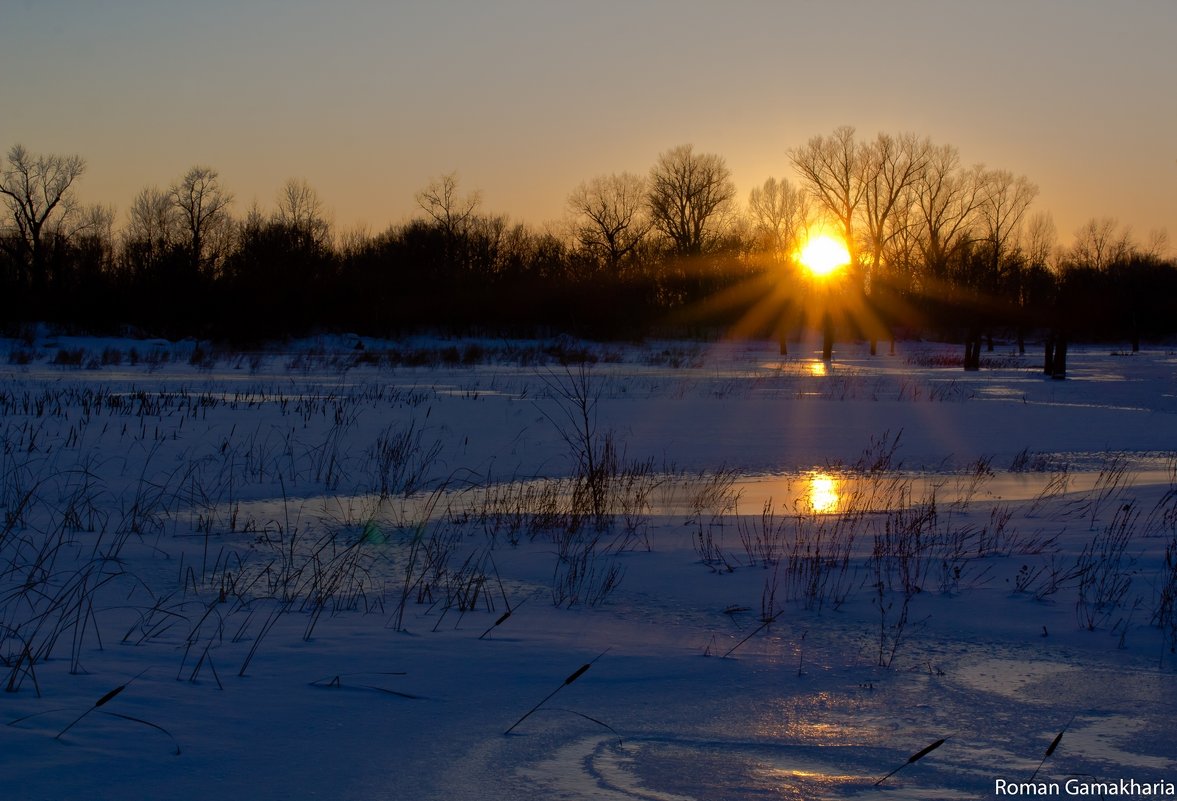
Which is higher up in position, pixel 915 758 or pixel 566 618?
pixel 915 758

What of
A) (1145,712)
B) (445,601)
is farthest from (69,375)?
(1145,712)

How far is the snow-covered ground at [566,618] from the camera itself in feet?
10.3

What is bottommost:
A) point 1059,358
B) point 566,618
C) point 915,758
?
point 566,618

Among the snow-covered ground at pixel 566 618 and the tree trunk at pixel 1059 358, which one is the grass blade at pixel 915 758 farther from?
the tree trunk at pixel 1059 358

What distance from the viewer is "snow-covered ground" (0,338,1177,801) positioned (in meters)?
3.14

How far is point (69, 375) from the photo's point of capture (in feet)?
77.7

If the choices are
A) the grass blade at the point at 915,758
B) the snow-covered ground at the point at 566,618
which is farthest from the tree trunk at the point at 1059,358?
the grass blade at the point at 915,758

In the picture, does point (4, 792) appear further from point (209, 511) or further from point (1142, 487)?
point (1142, 487)

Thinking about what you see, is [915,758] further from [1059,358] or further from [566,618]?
[1059,358]

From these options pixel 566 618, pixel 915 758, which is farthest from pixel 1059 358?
pixel 915 758

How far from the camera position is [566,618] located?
5.18 meters

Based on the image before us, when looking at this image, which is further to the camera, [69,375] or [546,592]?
[69,375]

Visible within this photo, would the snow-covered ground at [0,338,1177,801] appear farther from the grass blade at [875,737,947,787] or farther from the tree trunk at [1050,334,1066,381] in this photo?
the tree trunk at [1050,334,1066,381]

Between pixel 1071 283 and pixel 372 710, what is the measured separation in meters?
33.3
